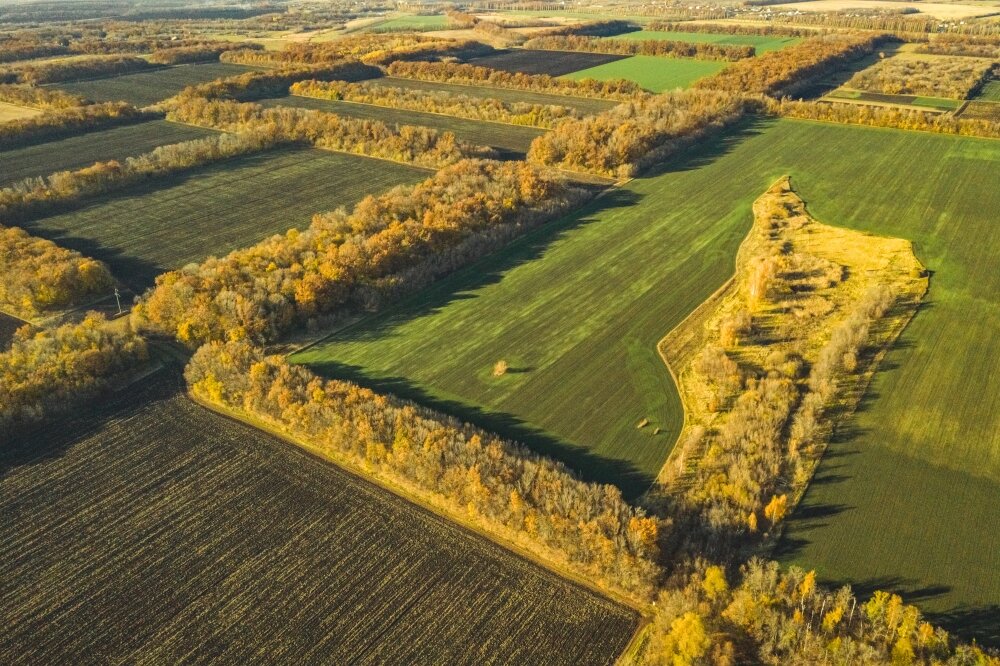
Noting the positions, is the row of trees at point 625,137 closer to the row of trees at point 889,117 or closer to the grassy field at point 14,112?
the row of trees at point 889,117

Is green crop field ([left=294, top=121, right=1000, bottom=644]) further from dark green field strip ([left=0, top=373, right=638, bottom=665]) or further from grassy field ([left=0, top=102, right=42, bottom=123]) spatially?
grassy field ([left=0, top=102, right=42, bottom=123])

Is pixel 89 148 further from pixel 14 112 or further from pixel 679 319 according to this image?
pixel 679 319

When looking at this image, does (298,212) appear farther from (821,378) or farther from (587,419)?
(821,378)

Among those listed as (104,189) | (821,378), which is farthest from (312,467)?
(104,189)

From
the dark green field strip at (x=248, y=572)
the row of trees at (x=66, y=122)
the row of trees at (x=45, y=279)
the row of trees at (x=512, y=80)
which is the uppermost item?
the row of trees at (x=512, y=80)

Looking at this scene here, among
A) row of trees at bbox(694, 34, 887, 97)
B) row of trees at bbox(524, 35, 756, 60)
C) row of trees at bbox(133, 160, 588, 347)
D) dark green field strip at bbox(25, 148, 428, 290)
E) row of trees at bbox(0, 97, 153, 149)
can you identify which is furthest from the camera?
row of trees at bbox(524, 35, 756, 60)

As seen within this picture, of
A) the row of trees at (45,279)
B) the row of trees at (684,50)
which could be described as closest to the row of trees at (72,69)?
the row of trees at (45,279)

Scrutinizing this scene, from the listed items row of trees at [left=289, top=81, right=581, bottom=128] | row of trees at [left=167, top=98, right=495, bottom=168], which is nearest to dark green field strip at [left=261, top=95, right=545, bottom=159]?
row of trees at [left=289, top=81, right=581, bottom=128]
